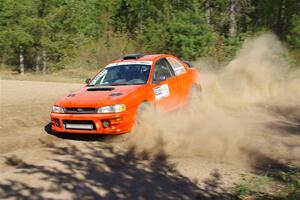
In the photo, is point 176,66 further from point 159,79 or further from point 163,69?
point 159,79

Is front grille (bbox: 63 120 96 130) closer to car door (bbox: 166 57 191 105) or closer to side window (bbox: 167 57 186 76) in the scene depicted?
car door (bbox: 166 57 191 105)

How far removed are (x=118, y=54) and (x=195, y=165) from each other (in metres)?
20.8

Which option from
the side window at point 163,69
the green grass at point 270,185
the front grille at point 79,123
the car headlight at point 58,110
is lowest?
the green grass at point 270,185

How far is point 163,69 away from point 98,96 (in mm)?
2157

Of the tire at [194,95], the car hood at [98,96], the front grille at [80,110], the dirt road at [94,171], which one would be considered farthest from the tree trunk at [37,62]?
the front grille at [80,110]

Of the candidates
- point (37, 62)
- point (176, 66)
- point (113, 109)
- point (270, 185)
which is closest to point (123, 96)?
point (113, 109)

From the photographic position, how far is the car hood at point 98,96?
25.2 feet

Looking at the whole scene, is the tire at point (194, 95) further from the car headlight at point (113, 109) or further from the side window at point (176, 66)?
the car headlight at point (113, 109)

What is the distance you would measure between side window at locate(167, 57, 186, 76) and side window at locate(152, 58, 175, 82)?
19cm

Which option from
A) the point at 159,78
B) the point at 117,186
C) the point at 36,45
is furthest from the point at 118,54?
the point at 117,186

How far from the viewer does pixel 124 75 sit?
29.8 ft

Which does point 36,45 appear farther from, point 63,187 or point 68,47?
point 63,187

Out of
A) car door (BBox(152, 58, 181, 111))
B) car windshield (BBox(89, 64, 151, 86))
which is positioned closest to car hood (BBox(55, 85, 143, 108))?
car windshield (BBox(89, 64, 151, 86))

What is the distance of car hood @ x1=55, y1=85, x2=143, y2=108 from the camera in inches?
302
